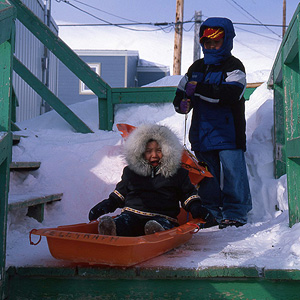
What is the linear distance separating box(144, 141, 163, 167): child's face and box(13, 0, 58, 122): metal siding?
5706 mm

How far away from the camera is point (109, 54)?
64.8 ft

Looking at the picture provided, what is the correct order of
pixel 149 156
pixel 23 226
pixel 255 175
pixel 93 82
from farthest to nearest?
pixel 93 82 < pixel 255 175 < pixel 23 226 < pixel 149 156

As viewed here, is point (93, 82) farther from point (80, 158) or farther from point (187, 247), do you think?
point (187, 247)

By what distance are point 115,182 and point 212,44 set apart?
167cm

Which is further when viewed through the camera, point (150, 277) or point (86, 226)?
point (86, 226)

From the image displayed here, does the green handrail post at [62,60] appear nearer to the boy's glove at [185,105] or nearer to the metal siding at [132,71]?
the boy's glove at [185,105]

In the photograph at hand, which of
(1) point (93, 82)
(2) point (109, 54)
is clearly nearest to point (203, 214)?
(1) point (93, 82)

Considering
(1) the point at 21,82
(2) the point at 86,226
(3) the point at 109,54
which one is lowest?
(2) the point at 86,226

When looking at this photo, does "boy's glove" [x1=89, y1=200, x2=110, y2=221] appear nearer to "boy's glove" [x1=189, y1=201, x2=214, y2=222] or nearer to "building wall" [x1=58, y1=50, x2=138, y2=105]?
"boy's glove" [x1=189, y1=201, x2=214, y2=222]

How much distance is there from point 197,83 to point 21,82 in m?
6.19

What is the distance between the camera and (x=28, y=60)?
9.51 meters

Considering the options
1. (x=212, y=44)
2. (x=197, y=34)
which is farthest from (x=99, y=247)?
(x=197, y=34)

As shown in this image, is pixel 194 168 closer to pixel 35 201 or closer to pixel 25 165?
pixel 35 201

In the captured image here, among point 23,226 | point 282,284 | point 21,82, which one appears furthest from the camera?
point 21,82
